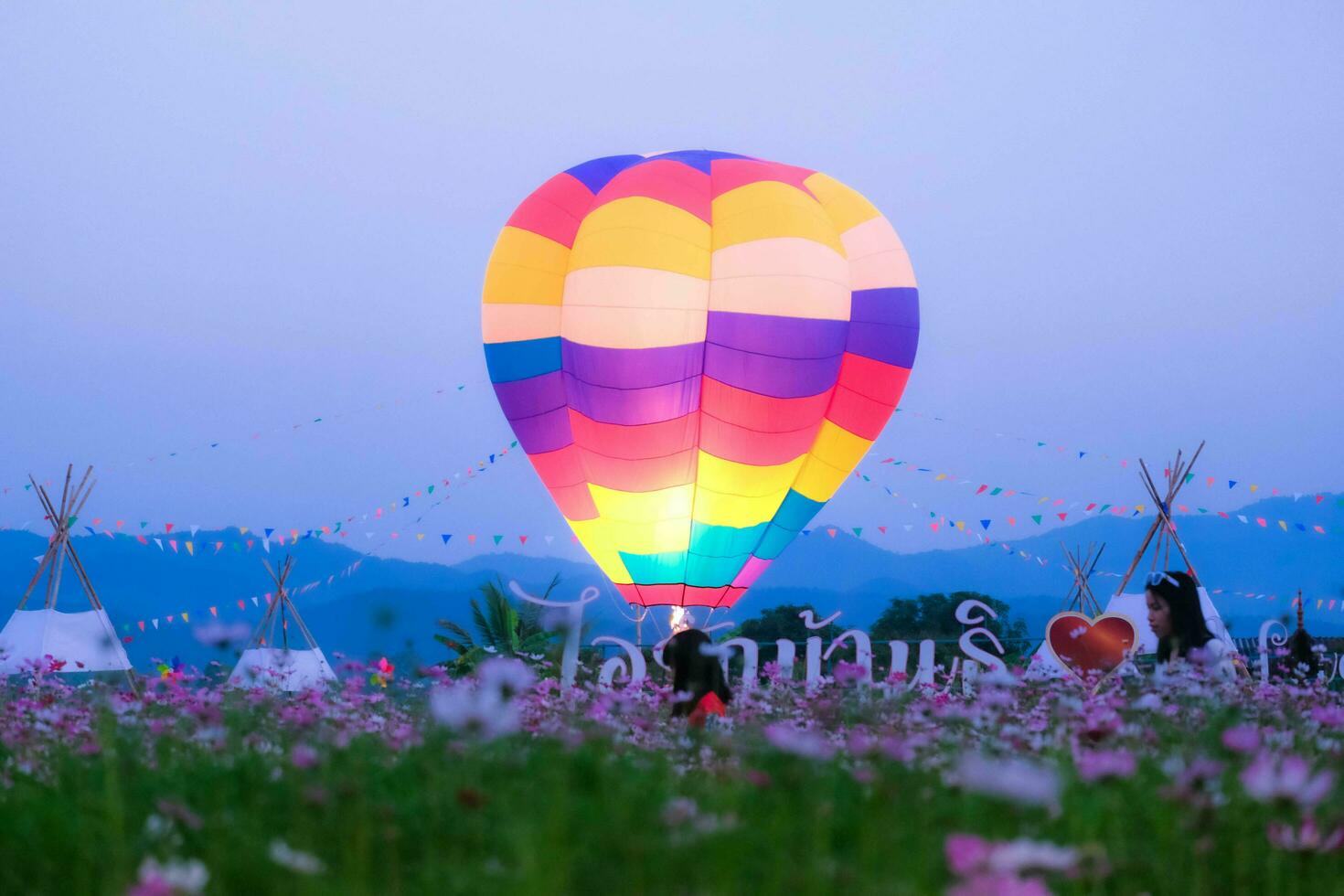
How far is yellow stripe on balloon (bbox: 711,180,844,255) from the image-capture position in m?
14.3

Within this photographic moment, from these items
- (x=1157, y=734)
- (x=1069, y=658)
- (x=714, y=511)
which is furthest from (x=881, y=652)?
(x=1157, y=734)

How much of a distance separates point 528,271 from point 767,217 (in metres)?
2.69

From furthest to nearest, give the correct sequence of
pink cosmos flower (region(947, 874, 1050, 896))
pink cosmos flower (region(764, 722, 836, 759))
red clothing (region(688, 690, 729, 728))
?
1. red clothing (region(688, 690, 729, 728))
2. pink cosmos flower (region(764, 722, 836, 759))
3. pink cosmos flower (region(947, 874, 1050, 896))

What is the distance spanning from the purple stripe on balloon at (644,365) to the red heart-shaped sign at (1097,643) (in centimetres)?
471

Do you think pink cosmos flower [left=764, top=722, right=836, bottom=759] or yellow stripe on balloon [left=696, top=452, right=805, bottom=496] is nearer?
pink cosmos flower [left=764, top=722, right=836, bottom=759]

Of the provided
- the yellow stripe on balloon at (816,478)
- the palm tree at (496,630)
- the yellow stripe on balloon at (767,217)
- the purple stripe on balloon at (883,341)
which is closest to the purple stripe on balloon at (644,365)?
the yellow stripe on balloon at (767,217)

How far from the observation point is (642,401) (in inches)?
558

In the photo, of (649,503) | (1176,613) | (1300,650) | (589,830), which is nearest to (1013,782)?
(589,830)

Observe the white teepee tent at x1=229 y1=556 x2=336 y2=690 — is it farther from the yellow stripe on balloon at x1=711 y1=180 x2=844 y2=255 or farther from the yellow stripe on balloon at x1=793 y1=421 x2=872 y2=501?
the yellow stripe on balloon at x1=711 y1=180 x2=844 y2=255

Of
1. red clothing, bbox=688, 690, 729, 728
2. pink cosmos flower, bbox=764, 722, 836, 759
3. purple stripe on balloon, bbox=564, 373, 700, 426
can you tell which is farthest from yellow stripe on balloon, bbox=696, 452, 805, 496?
pink cosmos flower, bbox=764, 722, 836, 759

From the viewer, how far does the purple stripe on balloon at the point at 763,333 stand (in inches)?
552

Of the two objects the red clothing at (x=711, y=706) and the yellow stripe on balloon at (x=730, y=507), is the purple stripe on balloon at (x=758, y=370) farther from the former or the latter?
the red clothing at (x=711, y=706)

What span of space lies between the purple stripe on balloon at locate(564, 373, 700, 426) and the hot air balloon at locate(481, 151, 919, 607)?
21 mm

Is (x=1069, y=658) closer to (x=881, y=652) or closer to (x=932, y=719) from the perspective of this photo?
(x=932, y=719)
